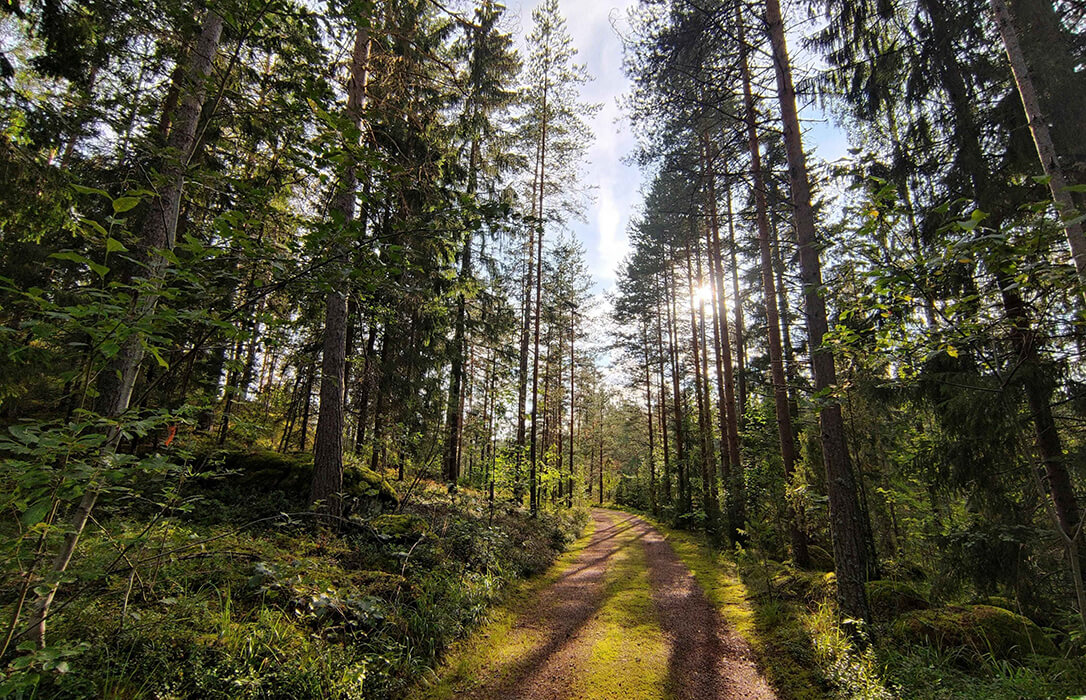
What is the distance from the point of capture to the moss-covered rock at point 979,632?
454 cm

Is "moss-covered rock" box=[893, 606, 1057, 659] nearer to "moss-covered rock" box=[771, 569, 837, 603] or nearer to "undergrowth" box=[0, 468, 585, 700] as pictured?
"moss-covered rock" box=[771, 569, 837, 603]

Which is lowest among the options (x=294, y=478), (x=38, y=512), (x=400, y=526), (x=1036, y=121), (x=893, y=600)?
(x=893, y=600)

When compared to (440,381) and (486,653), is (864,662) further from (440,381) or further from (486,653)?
(440,381)

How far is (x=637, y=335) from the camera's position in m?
23.7

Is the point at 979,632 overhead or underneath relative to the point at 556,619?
overhead

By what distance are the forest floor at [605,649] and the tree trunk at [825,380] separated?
1671 millimetres

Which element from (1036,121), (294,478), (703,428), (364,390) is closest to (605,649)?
(294,478)

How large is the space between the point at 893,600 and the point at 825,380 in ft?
10.8

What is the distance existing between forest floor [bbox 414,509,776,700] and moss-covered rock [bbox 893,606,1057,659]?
1921mm

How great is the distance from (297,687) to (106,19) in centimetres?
703

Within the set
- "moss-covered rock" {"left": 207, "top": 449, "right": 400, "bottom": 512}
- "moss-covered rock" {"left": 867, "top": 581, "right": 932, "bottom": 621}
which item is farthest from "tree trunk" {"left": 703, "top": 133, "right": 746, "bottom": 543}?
"moss-covered rock" {"left": 207, "top": 449, "right": 400, "bottom": 512}

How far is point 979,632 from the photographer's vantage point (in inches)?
183

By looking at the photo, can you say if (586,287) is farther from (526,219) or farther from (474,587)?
(526,219)

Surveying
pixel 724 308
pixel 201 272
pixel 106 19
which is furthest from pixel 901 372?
pixel 724 308
